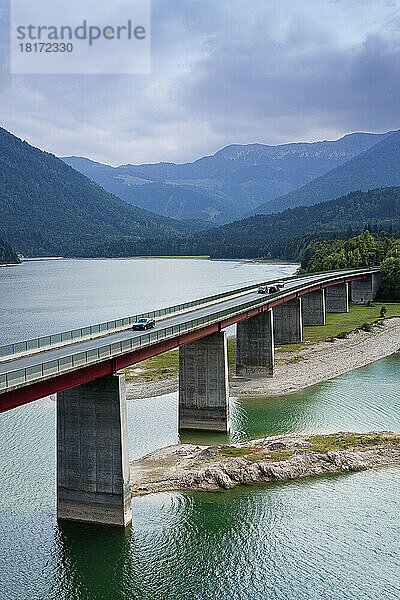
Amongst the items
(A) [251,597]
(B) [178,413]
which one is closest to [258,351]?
(B) [178,413]

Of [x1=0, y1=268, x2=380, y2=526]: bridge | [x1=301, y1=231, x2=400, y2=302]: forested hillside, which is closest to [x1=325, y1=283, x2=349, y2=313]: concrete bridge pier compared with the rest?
[x1=301, y1=231, x2=400, y2=302]: forested hillside

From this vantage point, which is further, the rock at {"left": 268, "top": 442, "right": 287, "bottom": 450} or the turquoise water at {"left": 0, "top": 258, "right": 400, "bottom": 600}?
the rock at {"left": 268, "top": 442, "right": 287, "bottom": 450}

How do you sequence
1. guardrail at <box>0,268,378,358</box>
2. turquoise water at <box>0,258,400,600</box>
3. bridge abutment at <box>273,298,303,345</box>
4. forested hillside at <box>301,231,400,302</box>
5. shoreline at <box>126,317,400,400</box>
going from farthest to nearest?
forested hillside at <box>301,231,400,302</box>
bridge abutment at <box>273,298,303,345</box>
shoreline at <box>126,317,400,400</box>
guardrail at <box>0,268,378,358</box>
turquoise water at <box>0,258,400,600</box>

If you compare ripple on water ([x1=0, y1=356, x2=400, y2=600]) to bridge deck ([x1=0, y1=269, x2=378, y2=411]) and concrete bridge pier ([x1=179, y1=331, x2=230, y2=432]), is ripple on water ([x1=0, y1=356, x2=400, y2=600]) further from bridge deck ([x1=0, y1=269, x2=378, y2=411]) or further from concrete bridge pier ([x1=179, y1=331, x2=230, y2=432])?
bridge deck ([x1=0, y1=269, x2=378, y2=411])

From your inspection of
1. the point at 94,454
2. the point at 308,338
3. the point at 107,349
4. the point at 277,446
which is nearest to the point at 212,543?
the point at 94,454

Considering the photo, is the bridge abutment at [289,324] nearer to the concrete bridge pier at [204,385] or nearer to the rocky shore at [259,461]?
the concrete bridge pier at [204,385]

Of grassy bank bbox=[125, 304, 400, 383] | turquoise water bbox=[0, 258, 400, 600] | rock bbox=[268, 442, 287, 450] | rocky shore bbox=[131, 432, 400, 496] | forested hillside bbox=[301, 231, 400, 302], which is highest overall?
forested hillside bbox=[301, 231, 400, 302]

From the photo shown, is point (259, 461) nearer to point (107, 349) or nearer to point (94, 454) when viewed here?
point (94, 454)
